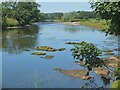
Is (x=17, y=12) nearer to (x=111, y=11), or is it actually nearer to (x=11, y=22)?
(x=11, y=22)

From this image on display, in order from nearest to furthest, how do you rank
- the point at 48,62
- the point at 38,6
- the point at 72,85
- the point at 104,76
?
the point at 72,85, the point at 104,76, the point at 48,62, the point at 38,6

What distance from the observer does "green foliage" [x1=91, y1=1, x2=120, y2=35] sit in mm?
6512

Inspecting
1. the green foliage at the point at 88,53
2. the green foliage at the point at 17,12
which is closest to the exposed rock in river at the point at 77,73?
the green foliage at the point at 88,53

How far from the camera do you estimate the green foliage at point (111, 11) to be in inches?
256

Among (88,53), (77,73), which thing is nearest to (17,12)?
(77,73)

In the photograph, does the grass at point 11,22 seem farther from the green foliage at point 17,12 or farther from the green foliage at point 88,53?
the green foliage at point 88,53

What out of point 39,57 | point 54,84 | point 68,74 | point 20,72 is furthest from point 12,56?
point 54,84

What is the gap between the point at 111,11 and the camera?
659cm

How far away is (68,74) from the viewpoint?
1794 cm

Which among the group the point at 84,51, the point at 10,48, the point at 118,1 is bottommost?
the point at 10,48

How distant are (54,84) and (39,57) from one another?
29.4ft

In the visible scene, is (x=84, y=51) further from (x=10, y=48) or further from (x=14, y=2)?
(x=14, y=2)

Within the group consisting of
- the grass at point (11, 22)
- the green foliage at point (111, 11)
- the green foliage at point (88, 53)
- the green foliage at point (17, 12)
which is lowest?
the grass at point (11, 22)

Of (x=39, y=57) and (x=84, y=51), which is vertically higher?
(x=84, y=51)
